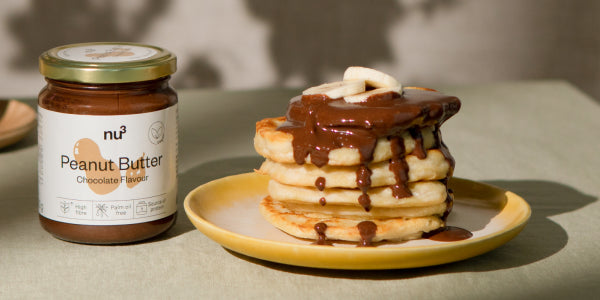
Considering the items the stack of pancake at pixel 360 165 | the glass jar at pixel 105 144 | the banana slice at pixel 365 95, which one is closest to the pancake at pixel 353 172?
the stack of pancake at pixel 360 165

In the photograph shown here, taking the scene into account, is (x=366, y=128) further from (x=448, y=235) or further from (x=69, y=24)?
(x=69, y=24)

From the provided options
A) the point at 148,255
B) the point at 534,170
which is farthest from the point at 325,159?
the point at 534,170

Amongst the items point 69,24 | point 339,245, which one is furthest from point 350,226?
point 69,24

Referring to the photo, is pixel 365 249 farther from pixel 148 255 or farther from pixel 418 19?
pixel 418 19

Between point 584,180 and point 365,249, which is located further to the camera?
point 584,180

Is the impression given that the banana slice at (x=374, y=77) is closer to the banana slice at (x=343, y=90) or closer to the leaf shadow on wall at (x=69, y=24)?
the banana slice at (x=343, y=90)

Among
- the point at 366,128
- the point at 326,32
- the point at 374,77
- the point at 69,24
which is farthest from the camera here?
the point at 326,32

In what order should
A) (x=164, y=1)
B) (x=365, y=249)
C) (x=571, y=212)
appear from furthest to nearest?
(x=164, y=1)
(x=571, y=212)
(x=365, y=249)
